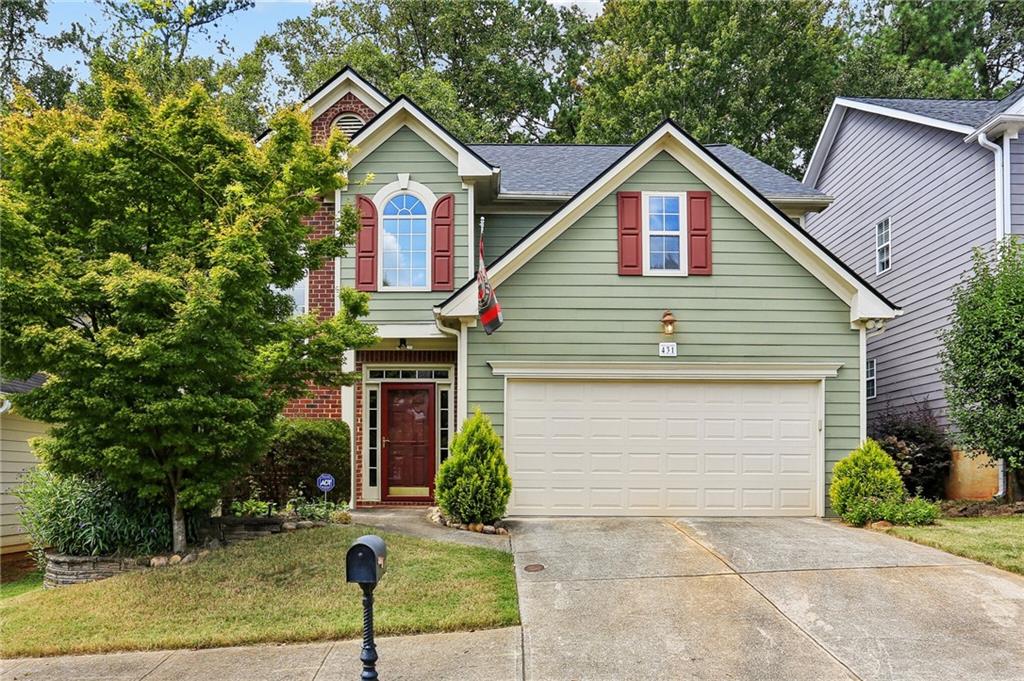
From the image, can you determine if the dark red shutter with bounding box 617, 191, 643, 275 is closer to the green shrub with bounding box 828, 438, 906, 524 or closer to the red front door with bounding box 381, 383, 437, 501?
the green shrub with bounding box 828, 438, 906, 524

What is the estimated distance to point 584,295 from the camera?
11.6m

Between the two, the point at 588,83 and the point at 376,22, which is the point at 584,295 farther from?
the point at 376,22

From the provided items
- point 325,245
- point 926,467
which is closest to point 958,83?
point 926,467

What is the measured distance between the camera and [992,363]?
1160 cm

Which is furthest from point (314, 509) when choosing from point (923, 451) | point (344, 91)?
point (923, 451)

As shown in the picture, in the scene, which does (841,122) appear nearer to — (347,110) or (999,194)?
(999,194)

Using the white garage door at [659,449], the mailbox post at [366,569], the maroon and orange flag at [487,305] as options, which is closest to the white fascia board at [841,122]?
the white garage door at [659,449]

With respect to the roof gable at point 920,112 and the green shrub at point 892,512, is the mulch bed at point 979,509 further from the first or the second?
the roof gable at point 920,112

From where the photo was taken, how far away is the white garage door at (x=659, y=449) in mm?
11398

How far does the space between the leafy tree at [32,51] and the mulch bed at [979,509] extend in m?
27.8

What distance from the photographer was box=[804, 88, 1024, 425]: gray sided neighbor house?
12.9 meters

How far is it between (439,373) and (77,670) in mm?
8237

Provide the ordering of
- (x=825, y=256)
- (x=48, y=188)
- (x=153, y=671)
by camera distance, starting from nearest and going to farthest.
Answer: (x=153, y=671), (x=48, y=188), (x=825, y=256)

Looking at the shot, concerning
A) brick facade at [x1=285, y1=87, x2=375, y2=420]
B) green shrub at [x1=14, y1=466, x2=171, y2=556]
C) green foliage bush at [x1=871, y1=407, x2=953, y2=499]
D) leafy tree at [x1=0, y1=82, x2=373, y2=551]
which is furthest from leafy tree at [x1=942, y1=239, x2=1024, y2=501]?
green shrub at [x1=14, y1=466, x2=171, y2=556]
